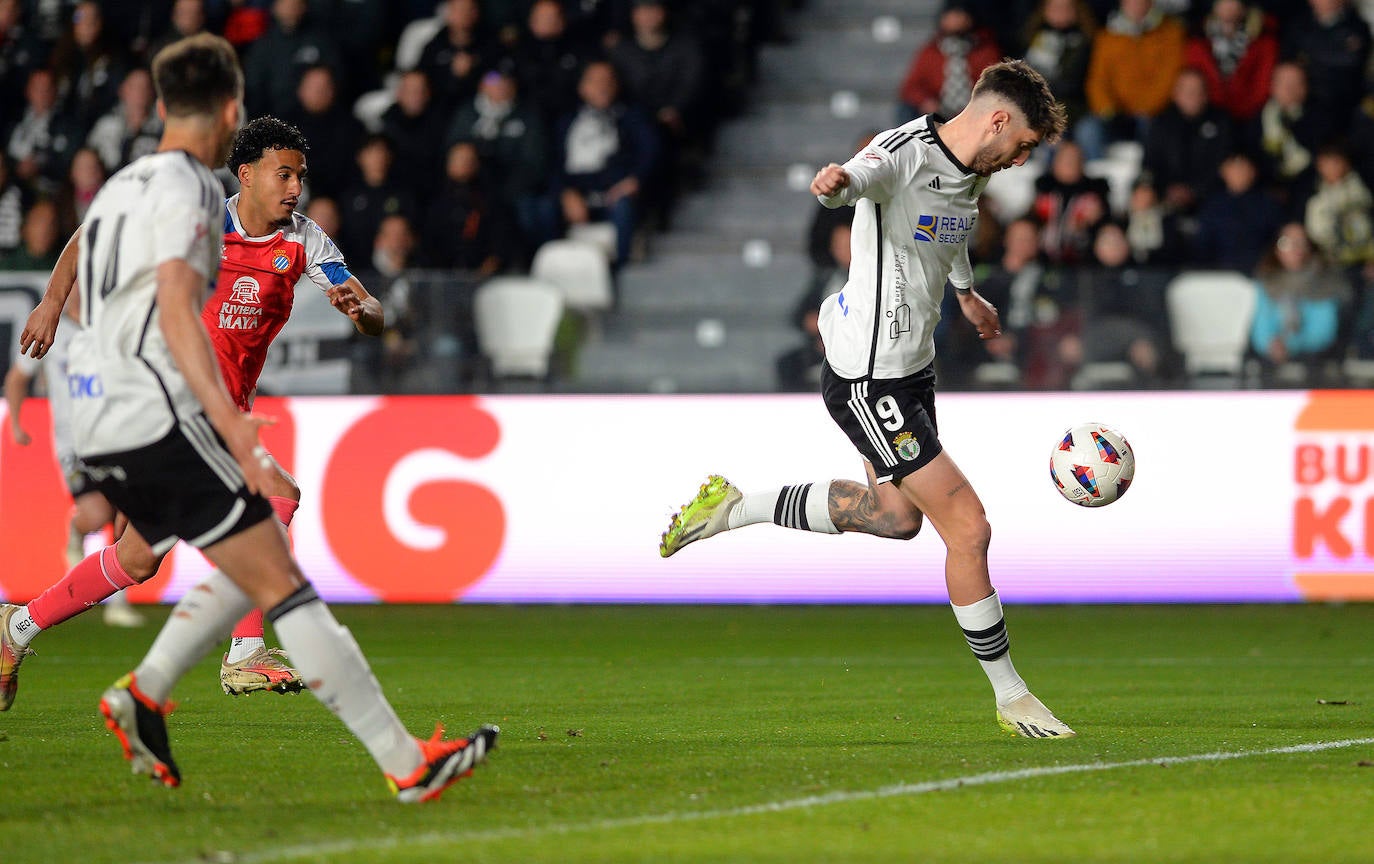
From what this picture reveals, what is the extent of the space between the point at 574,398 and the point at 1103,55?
547 cm

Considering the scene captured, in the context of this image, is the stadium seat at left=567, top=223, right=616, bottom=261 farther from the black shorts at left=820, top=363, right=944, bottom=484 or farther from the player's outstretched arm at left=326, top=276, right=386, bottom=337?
the black shorts at left=820, top=363, right=944, bottom=484

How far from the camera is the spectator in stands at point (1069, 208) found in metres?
13.4

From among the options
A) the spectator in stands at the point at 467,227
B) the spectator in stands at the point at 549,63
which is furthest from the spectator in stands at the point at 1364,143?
the spectator in stands at the point at 467,227

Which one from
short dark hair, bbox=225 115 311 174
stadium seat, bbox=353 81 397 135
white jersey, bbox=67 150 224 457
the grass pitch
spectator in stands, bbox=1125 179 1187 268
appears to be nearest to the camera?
the grass pitch

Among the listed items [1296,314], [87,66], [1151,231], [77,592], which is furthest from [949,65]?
[77,592]

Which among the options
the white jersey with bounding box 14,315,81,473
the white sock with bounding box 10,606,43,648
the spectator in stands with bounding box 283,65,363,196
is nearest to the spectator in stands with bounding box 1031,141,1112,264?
the spectator in stands with bounding box 283,65,363,196

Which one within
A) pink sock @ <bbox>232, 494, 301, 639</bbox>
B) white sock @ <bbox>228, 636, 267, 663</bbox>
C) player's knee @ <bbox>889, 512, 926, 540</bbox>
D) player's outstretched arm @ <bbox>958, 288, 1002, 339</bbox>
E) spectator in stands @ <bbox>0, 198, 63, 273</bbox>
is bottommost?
white sock @ <bbox>228, 636, 267, 663</bbox>

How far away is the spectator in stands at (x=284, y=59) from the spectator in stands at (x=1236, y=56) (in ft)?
22.8

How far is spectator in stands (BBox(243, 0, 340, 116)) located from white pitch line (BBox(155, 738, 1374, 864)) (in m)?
11.3

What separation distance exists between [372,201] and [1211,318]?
6219 mm

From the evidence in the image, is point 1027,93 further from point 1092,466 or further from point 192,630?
point 192,630

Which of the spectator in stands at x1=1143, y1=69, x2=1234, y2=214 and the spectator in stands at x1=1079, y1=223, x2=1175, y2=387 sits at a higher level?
the spectator in stands at x1=1143, y1=69, x2=1234, y2=214

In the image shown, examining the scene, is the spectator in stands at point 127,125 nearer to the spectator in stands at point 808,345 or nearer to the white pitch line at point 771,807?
the spectator in stands at point 808,345

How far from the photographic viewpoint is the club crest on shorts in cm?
659
